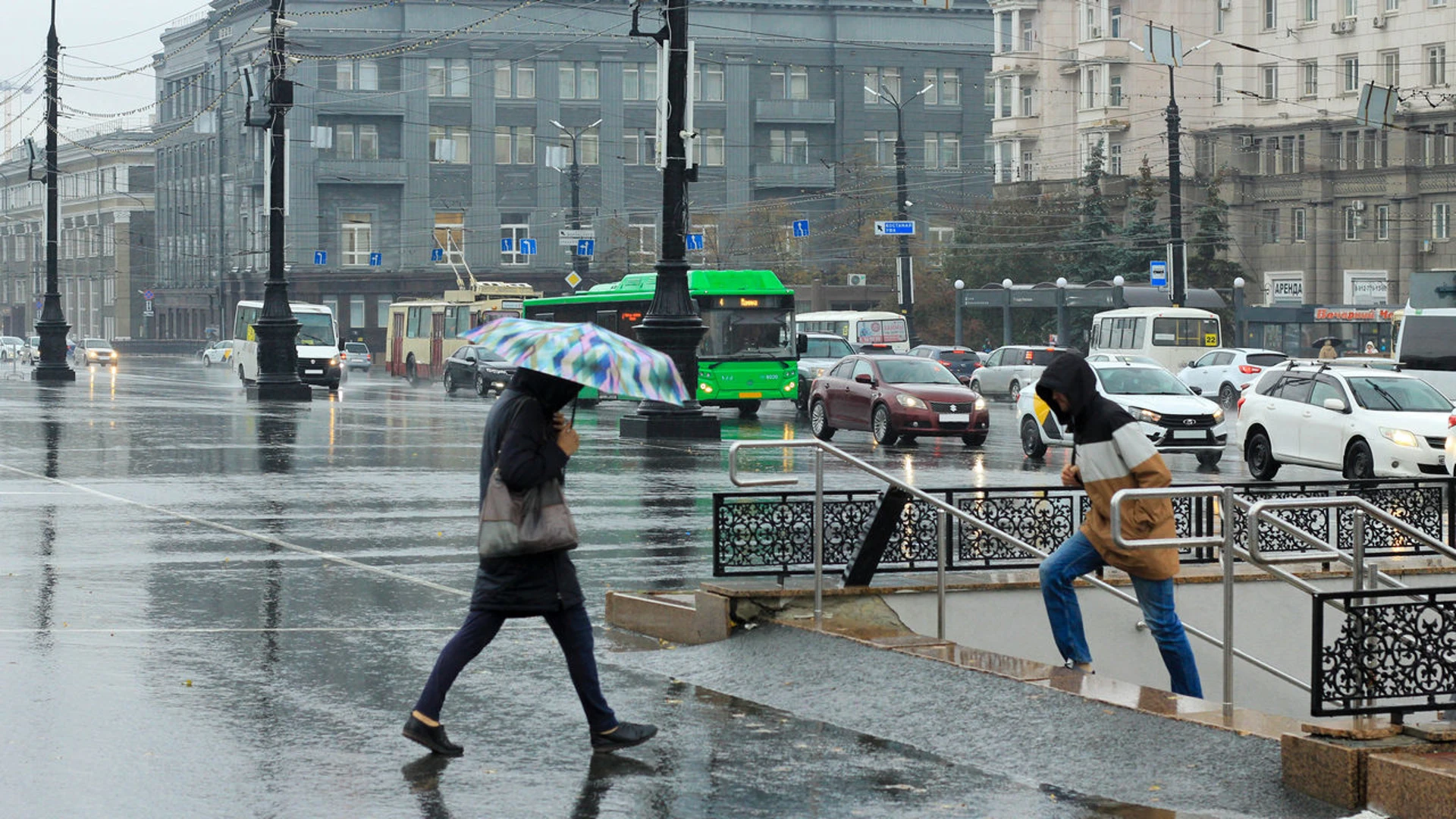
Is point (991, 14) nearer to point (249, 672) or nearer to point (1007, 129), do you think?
point (1007, 129)

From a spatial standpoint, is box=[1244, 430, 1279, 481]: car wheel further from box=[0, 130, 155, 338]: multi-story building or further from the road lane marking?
box=[0, 130, 155, 338]: multi-story building

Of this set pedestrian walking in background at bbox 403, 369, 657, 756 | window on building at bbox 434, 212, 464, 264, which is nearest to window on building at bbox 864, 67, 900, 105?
window on building at bbox 434, 212, 464, 264

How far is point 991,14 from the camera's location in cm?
10462

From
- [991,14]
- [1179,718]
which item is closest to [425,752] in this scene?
[1179,718]

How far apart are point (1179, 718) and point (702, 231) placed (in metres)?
82.5

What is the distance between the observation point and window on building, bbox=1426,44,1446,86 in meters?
73.9

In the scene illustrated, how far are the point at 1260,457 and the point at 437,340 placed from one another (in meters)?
43.7

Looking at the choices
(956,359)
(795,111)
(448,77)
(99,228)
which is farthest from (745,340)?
(99,228)

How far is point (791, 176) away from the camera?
101 metres

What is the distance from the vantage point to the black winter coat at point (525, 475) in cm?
796

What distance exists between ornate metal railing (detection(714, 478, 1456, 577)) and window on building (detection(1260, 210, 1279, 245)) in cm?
6970

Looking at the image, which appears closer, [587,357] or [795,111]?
[587,357]

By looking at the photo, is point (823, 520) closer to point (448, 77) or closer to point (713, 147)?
point (448, 77)

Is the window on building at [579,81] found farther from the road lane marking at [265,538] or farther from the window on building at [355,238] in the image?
the road lane marking at [265,538]
